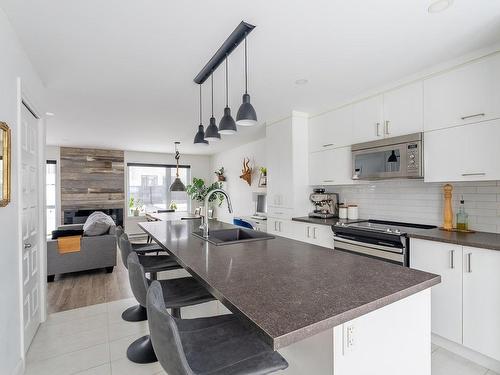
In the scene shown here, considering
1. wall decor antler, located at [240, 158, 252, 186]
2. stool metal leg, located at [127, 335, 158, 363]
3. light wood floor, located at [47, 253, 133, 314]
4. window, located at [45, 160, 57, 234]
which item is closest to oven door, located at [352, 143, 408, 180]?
stool metal leg, located at [127, 335, 158, 363]

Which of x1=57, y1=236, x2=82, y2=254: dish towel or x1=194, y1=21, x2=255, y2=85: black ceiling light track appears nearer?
x1=194, y1=21, x2=255, y2=85: black ceiling light track

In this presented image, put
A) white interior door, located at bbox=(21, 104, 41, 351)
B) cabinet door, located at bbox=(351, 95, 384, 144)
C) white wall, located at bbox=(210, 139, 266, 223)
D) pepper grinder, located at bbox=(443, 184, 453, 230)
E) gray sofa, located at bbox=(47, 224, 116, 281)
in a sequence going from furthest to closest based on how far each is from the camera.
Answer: white wall, located at bbox=(210, 139, 266, 223) < gray sofa, located at bbox=(47, 224, 116, 281) < cabinet door, located at bbox=(351, 95, 384, 144) < pepper grinder, located at bbox=(443, 184, 453, 230) < white interior door, located at bbox=(21, 104, 41, 351)

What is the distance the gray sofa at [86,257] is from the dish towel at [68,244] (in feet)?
0.16

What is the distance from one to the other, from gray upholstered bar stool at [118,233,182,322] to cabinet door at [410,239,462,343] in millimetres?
2166

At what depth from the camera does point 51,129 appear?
4863 millimetres

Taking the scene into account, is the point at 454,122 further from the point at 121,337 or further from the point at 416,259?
the point at 121,337

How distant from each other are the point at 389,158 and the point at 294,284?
231 centimetres

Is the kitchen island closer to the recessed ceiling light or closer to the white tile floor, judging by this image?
the white tile floor

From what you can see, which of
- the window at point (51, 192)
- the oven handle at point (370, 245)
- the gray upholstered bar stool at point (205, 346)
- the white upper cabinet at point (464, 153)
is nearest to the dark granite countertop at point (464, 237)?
the oven handle at point (370, 245)

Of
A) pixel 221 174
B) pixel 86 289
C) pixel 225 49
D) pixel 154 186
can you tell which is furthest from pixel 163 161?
pixel 225 49

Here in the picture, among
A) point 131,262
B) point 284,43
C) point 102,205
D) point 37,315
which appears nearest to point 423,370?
point 131,262

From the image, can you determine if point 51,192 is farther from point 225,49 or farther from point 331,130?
point 331,130

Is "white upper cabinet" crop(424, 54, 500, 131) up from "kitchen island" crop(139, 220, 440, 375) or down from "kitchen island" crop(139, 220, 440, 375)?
up

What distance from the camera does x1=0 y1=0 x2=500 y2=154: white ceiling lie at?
1729mm
